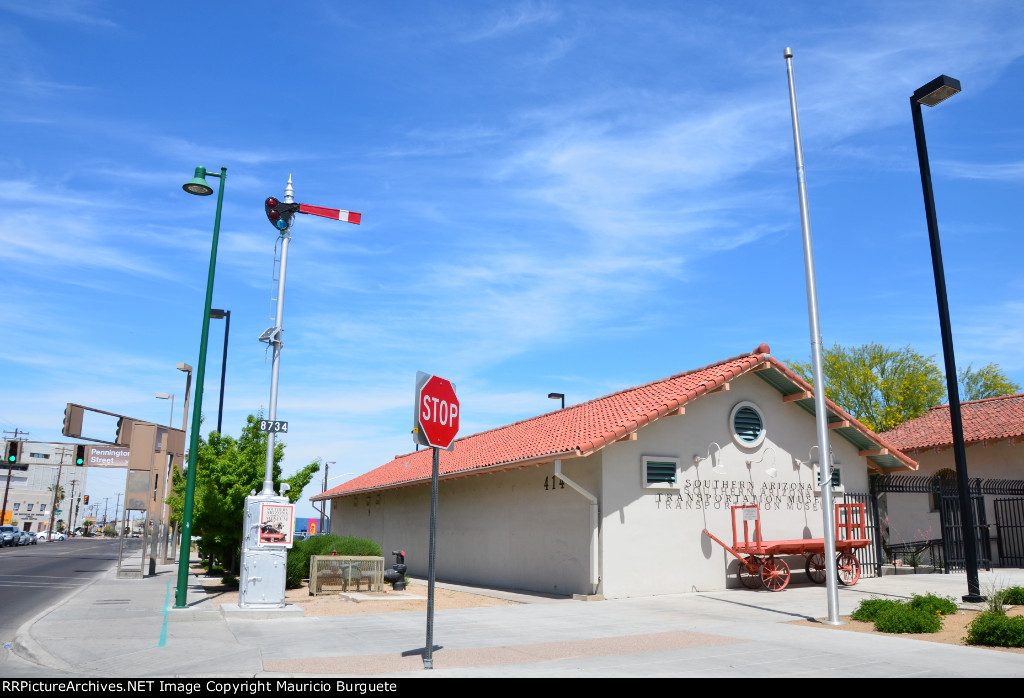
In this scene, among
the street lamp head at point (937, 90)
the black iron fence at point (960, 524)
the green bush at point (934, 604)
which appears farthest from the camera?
the black iron fence at point (960, 524)

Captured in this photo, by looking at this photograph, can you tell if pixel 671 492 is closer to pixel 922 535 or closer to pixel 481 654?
pixel 481 654

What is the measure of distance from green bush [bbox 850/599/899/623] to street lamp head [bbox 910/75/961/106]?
8292 mm

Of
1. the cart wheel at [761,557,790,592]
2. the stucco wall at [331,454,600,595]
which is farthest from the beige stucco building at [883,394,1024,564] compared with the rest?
the stucco wall at [331,454,600,595]

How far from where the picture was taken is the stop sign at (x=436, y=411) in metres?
8.70

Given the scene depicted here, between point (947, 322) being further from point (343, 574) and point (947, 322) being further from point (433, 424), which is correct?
point (343, 574)

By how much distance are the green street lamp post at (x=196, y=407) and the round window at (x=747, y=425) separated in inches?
476

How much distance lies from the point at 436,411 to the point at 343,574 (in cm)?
1112

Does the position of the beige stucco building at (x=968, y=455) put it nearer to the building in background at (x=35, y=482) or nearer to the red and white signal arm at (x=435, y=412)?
the red and white signal arm at (x=435, y=412)

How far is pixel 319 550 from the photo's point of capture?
21.0 metres

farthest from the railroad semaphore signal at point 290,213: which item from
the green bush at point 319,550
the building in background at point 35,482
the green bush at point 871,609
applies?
the building in background at point 35,482
